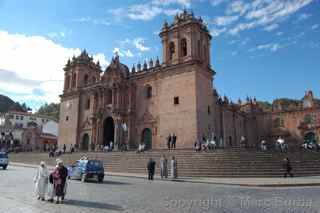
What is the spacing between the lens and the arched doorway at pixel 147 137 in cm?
3416

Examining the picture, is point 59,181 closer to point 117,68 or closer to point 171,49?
point 171,49

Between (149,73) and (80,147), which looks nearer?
(149,73)

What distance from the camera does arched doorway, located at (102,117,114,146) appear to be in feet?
127

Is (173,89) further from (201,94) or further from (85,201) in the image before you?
(85,201)

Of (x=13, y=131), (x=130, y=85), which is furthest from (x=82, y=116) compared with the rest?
(x=13, y=131)

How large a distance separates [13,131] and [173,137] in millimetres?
51102

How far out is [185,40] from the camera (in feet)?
110

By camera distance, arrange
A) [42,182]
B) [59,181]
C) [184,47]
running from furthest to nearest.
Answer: [184,47] → [42,182] → [59,181]

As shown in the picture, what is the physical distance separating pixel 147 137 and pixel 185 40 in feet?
39.6

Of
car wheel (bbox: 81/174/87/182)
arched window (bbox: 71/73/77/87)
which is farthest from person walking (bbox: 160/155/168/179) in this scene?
arched window (bbox: 71/73/77/87)

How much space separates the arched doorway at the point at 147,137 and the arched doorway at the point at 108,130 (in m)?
5.70

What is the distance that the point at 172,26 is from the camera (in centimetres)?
3478

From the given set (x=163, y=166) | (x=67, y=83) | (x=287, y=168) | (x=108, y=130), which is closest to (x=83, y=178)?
(x=163, y=166)

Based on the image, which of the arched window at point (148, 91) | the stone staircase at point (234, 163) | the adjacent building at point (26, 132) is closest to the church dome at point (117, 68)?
the arched window at point (148, 91)
